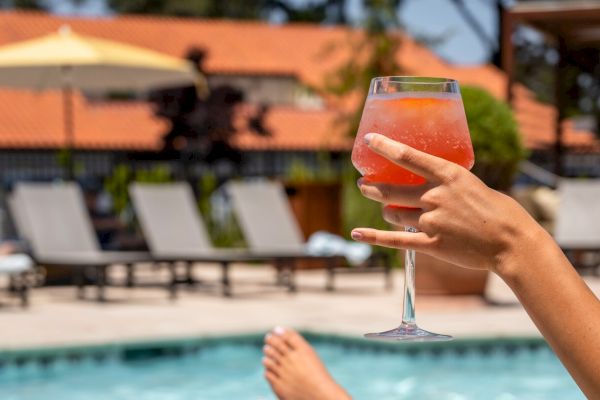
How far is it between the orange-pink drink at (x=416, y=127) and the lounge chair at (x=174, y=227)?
798 cm

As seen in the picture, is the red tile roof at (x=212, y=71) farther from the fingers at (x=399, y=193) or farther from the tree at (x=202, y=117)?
the fingers at (x=399, y=193)

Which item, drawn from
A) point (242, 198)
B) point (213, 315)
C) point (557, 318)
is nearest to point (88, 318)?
point (213, 315)

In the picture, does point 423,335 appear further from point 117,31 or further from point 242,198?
point 117,31

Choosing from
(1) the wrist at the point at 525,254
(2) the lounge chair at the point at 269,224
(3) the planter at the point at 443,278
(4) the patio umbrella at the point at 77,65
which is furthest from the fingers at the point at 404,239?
(4) the patio umbrella at the point at 77,65

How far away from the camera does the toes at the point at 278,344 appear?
11.9 ft

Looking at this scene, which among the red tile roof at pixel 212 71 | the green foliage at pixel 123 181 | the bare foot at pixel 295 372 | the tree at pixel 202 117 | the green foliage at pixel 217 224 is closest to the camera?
the bare foot at pixel 295 372

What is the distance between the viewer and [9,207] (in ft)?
39.7

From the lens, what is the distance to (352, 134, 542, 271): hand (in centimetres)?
162

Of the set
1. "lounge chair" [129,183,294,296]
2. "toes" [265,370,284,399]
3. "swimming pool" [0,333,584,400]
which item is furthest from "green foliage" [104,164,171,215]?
"toes" [265,370,284,399]

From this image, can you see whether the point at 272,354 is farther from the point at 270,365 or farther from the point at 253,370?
the point at 253,370

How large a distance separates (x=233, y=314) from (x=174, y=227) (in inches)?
83.8

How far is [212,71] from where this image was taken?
104ft

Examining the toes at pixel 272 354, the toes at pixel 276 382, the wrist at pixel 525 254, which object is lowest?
the toes at pixel 276 382

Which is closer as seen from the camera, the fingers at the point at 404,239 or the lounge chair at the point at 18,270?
the fingers at the point at 404,239
